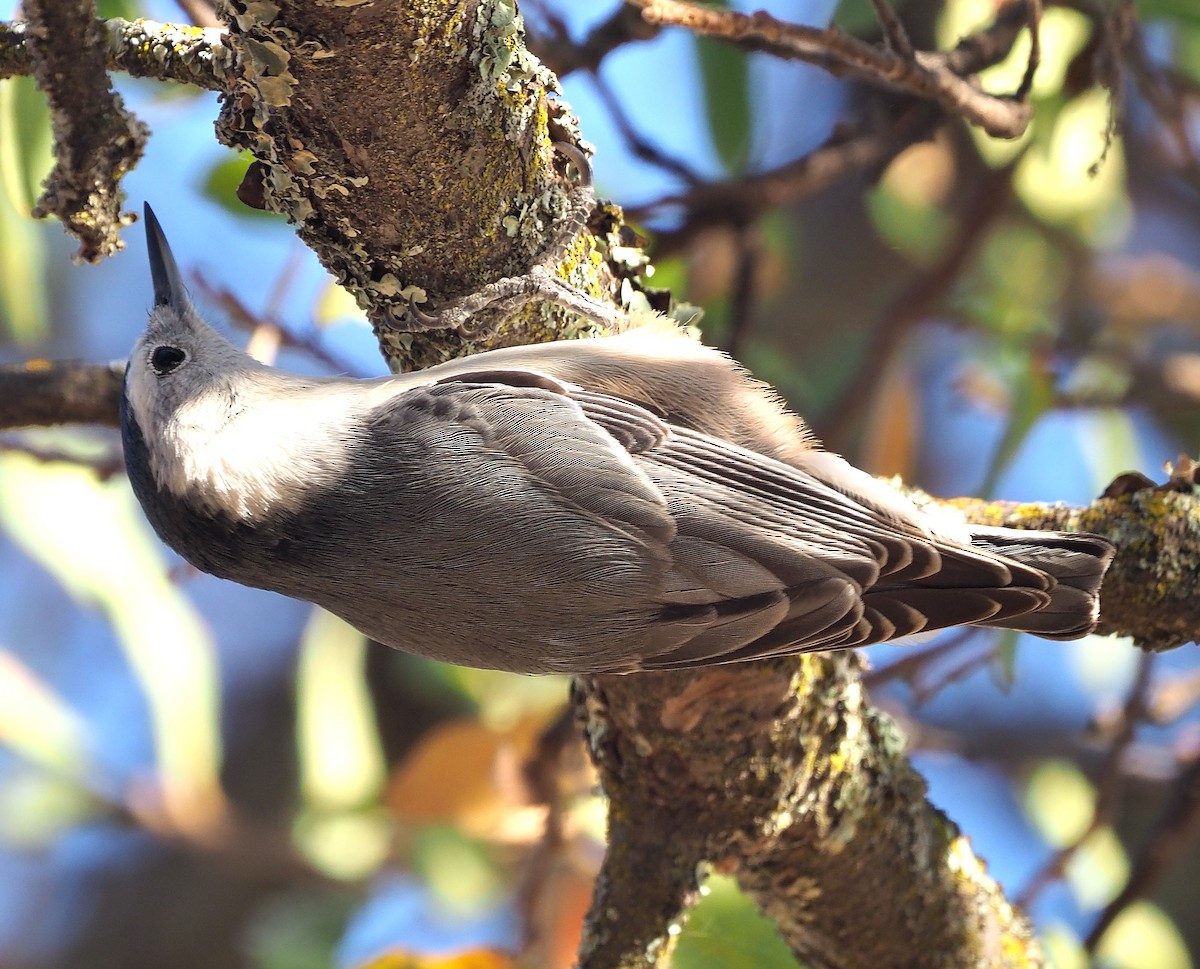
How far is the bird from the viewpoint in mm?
1396

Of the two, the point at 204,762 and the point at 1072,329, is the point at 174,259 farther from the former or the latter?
the point at 1072,329

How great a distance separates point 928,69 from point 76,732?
7.27 ft

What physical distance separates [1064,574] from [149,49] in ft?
4.07

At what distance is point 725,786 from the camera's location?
161 centimetres

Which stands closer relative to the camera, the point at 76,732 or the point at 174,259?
the point at 174,259

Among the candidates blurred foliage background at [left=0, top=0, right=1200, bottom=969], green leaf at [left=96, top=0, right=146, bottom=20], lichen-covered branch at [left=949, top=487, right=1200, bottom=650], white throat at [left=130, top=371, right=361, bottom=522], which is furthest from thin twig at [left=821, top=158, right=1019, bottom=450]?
green leaf at [left=96, top=0, right=146, bottom=20]

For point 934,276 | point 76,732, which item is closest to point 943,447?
point 934,276

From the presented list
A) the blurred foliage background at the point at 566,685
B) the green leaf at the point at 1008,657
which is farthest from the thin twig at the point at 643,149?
the green leaf at the point at 1008,657

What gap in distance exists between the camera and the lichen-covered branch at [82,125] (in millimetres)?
1342

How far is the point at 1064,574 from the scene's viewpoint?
4.73 feet

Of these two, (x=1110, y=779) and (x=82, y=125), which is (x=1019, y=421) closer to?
(x=1110, y=779)

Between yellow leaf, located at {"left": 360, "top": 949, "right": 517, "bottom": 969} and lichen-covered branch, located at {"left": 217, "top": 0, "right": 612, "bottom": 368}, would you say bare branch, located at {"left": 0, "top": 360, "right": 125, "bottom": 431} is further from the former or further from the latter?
yellow leaf, located at {"left": 360, "top": 949, "right": 517, "bottom": 969}

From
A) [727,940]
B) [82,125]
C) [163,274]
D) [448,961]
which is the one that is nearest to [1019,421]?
[727,940]

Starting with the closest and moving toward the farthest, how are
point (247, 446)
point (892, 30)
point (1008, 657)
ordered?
1. point (247, 446)
2. point (892, 30)
3. point (1008, 657)
